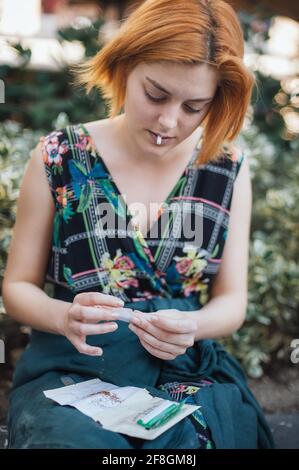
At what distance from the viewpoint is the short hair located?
71.5 inches

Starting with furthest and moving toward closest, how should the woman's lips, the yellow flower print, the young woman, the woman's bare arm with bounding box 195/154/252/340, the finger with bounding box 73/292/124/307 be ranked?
the woman's bare arm with bounding box 195/154/252/340 < the yellow flower print < the woman's lips < the young woman < the finger with bounding box 73/292/124/307

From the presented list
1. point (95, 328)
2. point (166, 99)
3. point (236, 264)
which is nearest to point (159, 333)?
point (95, 328)

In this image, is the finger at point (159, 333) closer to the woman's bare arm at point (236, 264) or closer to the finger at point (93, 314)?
the finger at point (93, 314)

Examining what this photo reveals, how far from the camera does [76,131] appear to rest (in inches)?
83.4

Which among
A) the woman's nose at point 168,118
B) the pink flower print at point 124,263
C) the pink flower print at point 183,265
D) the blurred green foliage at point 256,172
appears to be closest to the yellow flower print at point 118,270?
the pink flower print at point 124,263

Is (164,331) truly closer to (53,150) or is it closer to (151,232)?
(151,232)

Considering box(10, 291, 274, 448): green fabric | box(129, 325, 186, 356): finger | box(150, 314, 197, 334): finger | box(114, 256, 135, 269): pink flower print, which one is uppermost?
box(114, 256, 135, 269): pink flower print

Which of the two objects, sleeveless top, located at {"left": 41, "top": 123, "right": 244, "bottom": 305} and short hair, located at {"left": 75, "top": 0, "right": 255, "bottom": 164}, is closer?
short hair, located at {"left": 75, "top": 0, "right": 255, "bottom": 164}

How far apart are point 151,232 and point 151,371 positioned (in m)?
0.46

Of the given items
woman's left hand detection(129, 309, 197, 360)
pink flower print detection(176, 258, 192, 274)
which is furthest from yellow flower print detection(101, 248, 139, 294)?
woman's left hand detection(129, 309, 197, 360)

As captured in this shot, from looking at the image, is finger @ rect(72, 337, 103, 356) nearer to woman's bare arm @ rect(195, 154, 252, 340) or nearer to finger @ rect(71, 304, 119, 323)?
finger @ rect(71, 304, 119, 323)

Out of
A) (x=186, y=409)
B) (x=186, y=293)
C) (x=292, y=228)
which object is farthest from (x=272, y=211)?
(x=186, y=409)

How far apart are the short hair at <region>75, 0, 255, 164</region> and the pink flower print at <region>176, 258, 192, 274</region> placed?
40 centimetres
